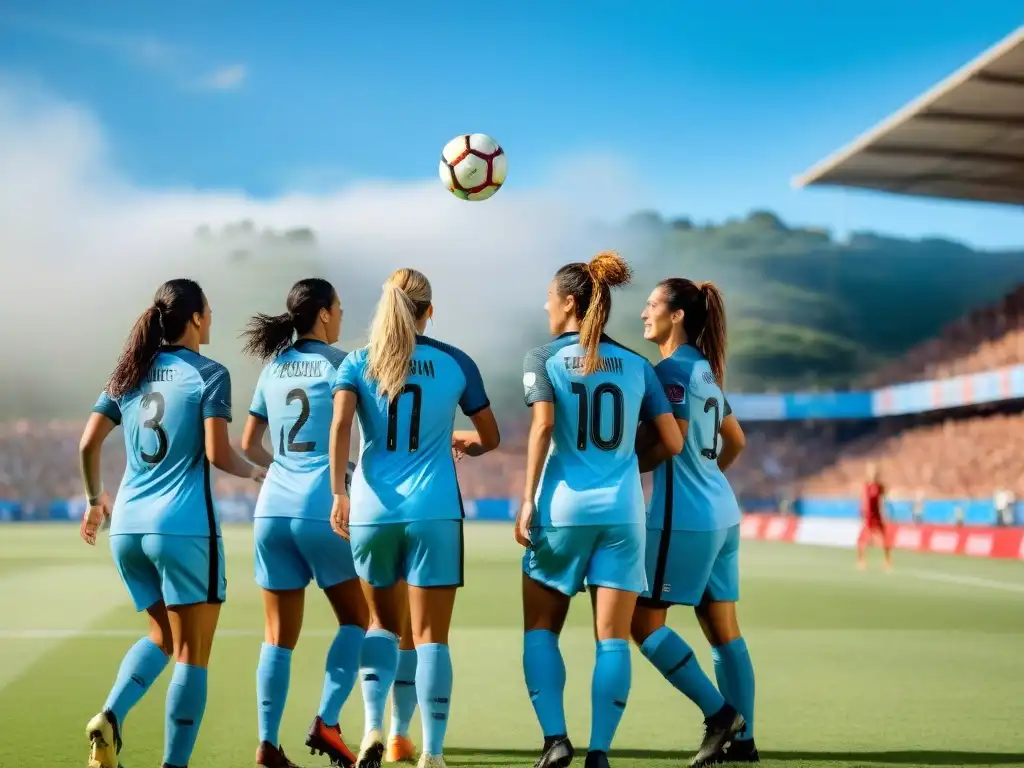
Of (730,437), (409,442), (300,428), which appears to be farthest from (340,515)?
(730,437)

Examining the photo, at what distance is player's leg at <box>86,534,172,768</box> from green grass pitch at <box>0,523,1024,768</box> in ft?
2.51

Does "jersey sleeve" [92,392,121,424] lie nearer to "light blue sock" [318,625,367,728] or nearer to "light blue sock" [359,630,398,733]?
"light blue sock" [318,625,367,728]

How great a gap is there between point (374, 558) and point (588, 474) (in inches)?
40.8

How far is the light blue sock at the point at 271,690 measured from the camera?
6383mm

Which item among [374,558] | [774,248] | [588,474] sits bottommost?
[374,558]

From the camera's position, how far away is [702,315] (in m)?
6.88

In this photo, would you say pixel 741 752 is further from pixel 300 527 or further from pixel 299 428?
pixel 299 428

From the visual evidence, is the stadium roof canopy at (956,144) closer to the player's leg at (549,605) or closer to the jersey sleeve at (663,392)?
the jersey sleeve at (663,392)

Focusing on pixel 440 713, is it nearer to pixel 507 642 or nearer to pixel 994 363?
pixel 507 642

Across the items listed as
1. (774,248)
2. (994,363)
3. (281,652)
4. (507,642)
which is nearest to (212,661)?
(507,642)

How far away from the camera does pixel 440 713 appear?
20.1ft

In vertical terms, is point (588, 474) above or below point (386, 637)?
above

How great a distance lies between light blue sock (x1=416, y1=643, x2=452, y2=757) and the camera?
6.12 meters

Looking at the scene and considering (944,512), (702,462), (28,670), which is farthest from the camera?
(944,512)
